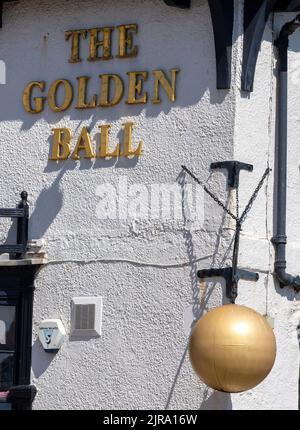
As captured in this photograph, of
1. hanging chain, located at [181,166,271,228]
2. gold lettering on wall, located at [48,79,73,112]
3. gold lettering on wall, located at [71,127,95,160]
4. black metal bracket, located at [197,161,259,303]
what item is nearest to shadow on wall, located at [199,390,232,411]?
black metal bracket, located at [197,161,259,303]

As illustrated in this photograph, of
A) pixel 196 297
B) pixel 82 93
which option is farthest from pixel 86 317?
pixel 82 93

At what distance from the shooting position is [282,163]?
1368 cm

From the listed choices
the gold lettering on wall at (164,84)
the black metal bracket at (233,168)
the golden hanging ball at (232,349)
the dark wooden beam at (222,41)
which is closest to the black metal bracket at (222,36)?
the dark wooden beam at (222,41)

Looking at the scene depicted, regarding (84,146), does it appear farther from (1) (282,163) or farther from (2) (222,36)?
(1) (282,163)

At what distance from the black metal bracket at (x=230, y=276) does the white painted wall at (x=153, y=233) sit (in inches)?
4.0

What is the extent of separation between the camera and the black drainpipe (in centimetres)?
1356

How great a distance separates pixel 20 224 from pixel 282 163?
8.90 feet

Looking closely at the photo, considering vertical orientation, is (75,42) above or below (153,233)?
above

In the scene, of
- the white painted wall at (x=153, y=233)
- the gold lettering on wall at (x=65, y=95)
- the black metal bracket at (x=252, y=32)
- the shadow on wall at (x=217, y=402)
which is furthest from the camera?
the gold lettering on wall at (x=65, y=95)

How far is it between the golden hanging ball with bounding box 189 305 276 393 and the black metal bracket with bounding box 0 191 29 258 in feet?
7.64

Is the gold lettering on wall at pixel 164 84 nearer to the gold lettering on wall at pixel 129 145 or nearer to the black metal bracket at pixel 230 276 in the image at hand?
the gold lettering on wall at pixel 129 145

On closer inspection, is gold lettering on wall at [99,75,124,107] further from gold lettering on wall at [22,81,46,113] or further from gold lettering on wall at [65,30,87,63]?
gold lettering on wall at [22,81,46,113]

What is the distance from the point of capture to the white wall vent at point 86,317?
1373cm

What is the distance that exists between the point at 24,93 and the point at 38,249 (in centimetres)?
162
